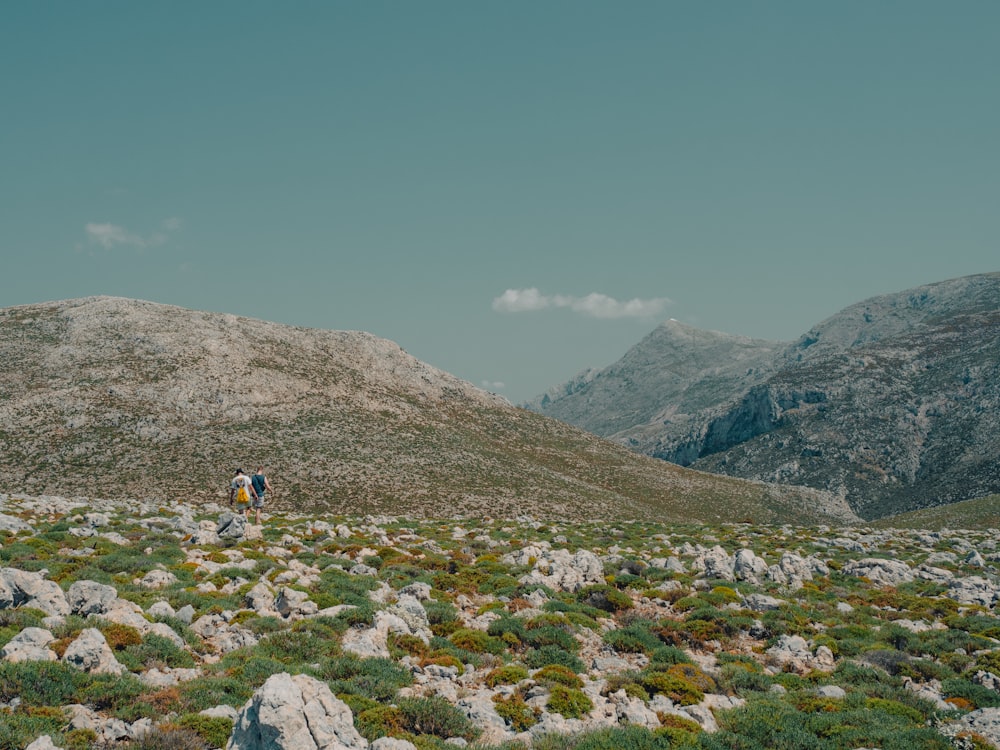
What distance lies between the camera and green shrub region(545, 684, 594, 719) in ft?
41.9

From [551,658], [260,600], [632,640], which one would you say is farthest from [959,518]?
[260,600]

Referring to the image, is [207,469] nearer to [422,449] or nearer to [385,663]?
[422,449]

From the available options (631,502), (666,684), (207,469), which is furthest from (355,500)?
(666,684)

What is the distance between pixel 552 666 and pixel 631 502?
67.2m

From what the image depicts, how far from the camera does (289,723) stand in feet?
29.4

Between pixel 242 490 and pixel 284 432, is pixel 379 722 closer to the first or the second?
pixel 242 490

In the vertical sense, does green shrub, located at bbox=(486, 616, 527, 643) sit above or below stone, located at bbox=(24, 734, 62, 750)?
below

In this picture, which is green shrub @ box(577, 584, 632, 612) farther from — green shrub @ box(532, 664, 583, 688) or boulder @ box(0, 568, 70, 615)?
boulder @ box(0, 568, 70, 615)

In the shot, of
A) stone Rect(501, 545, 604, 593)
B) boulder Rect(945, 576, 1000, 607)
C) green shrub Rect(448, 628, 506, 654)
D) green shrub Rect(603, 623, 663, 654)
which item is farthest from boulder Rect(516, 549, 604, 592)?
boulder Rect(945, 576, 1000, 607)

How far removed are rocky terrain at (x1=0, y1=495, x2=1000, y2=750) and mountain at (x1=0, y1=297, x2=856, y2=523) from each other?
1349 inches

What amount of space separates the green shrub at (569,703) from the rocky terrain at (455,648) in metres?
0.06

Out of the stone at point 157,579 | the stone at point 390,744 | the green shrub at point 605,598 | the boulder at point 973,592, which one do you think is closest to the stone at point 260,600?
the stone at point 157,579

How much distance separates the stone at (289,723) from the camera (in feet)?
29.2

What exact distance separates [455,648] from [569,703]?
393 cm
